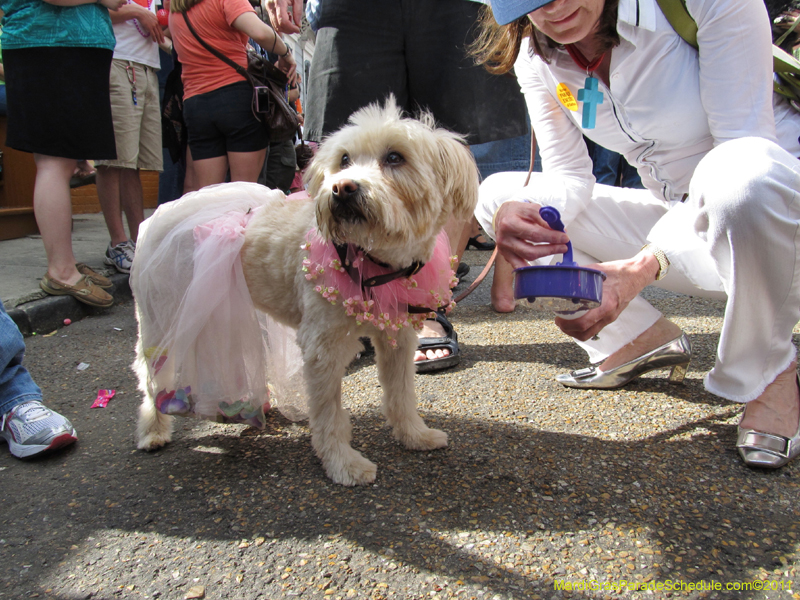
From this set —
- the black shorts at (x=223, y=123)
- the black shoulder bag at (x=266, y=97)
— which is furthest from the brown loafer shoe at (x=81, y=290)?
the black shoulder bag at (x=266, y=97)

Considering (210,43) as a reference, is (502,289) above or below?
below

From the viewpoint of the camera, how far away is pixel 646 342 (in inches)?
104

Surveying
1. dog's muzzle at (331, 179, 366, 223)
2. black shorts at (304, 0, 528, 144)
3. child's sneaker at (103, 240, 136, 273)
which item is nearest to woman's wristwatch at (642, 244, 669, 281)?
dog's muzzle at (331, 179, 366, 223)

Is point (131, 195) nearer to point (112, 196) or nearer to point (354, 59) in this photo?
point (112, 196)

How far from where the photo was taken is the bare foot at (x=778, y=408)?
6.61 feet

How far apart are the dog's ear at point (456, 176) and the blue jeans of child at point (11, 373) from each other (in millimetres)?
1899

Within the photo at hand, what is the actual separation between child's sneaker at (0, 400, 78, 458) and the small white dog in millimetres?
292

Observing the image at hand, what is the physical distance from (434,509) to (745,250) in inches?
54.7

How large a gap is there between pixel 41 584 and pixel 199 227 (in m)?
1.28

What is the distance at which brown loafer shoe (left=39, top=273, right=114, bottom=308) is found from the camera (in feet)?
12.9

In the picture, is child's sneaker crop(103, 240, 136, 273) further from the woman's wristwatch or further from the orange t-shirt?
the woman's wristwatch

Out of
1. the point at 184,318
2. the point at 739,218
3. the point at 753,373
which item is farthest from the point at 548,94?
the point at 184,318

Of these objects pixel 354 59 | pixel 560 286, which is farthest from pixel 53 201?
pixel 560 286

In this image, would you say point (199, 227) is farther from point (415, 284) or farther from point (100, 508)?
point (100, 508)
